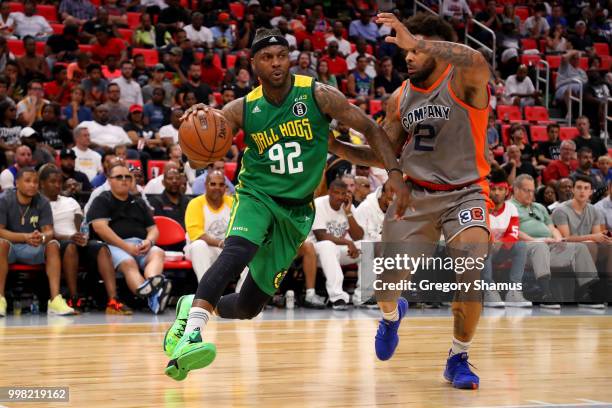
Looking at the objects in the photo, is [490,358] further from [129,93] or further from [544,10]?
[544,10]

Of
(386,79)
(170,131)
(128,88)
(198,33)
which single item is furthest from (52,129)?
(386,79)

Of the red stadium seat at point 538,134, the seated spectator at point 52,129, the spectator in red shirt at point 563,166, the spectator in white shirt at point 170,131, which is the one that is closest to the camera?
the seated spectator at point 52,129

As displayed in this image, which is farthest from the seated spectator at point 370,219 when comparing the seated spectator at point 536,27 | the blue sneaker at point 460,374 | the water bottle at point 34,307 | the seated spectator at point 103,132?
the seated spectator at point 536,27

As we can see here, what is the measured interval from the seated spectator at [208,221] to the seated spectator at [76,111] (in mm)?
3503

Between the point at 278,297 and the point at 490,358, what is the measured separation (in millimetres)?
4758

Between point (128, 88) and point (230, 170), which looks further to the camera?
point (128, 88)

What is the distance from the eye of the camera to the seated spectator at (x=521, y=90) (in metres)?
18.9

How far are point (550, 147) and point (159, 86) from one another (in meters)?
6.59

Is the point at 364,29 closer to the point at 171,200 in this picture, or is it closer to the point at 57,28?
the point at 57,28

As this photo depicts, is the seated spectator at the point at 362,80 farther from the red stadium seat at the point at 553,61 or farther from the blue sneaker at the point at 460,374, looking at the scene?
the blue sneaker at the point at 460,374

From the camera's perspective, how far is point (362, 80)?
17.5 meters

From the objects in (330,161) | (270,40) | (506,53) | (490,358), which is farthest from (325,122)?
(506,53)

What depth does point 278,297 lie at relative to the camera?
11.5 meters

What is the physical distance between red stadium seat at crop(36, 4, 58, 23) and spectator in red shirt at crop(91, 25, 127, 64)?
5.19ft
